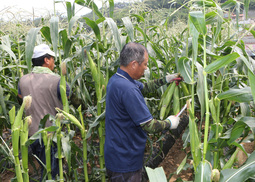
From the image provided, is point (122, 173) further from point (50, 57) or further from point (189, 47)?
point (50, 57)

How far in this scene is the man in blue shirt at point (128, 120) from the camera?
2.08 meters

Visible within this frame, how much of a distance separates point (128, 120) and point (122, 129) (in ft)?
0.32

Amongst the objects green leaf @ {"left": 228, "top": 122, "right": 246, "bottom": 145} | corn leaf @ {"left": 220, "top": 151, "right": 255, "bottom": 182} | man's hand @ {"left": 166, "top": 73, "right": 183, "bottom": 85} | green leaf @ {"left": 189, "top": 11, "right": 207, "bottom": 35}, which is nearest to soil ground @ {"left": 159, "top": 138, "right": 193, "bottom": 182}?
man's hand @ {"left": 166, "top": 73, "right": 183, "bottom": 85}

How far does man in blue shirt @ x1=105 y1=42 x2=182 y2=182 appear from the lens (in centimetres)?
208

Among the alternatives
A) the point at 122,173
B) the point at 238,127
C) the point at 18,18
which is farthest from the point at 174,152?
the point at 18,18

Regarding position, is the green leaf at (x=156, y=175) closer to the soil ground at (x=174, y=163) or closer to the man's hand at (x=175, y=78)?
the man's hand at (x=175, y=78)

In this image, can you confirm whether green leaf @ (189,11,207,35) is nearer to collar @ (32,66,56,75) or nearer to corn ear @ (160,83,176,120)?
corn ear @ (160,83,176,120)

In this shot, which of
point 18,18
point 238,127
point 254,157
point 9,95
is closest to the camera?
point 254,157

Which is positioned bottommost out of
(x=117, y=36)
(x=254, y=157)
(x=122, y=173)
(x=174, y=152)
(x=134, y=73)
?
(x=174, y=152)

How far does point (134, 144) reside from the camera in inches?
88.1

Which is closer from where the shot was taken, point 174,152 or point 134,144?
point 134,144

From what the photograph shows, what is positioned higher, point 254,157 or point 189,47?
point 189,47

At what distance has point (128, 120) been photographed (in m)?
2.20

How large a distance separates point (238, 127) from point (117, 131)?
3.35 ft
